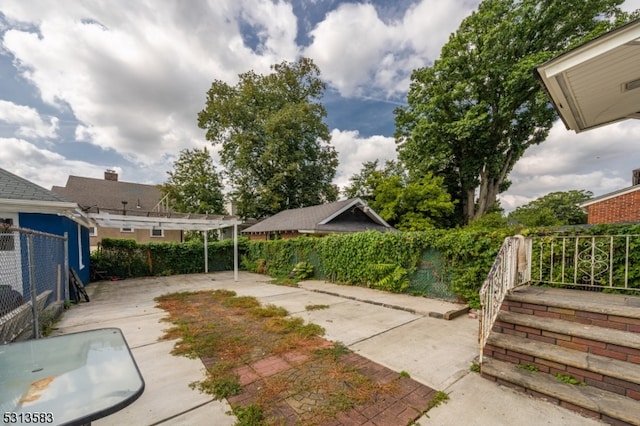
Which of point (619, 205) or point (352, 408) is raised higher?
point (619, 205)

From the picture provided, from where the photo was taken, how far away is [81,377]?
1.36 meters

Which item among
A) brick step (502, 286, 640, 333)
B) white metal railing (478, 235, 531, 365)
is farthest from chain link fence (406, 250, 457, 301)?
brick step (502, 286, 640, 333)

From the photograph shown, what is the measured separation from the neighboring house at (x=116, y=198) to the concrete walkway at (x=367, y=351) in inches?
616

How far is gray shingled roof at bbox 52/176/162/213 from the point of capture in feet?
72.7

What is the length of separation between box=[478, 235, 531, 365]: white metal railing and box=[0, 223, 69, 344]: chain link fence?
5.49m

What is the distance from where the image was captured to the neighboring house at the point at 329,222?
1352 centimetres

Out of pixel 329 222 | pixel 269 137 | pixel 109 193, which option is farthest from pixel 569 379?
pixel 109 193

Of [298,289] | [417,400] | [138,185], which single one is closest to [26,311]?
[417,400]

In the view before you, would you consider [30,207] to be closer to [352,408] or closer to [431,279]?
[352,408]

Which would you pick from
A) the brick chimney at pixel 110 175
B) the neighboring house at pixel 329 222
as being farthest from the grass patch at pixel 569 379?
the brick chimney at pixel 110 175

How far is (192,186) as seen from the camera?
23703mm

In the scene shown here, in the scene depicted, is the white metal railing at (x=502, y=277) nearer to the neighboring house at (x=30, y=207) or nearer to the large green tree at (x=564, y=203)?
the neighboring house at (x=30, y=207)

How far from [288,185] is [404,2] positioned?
17305mm

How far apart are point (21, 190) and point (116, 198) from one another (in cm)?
2086
